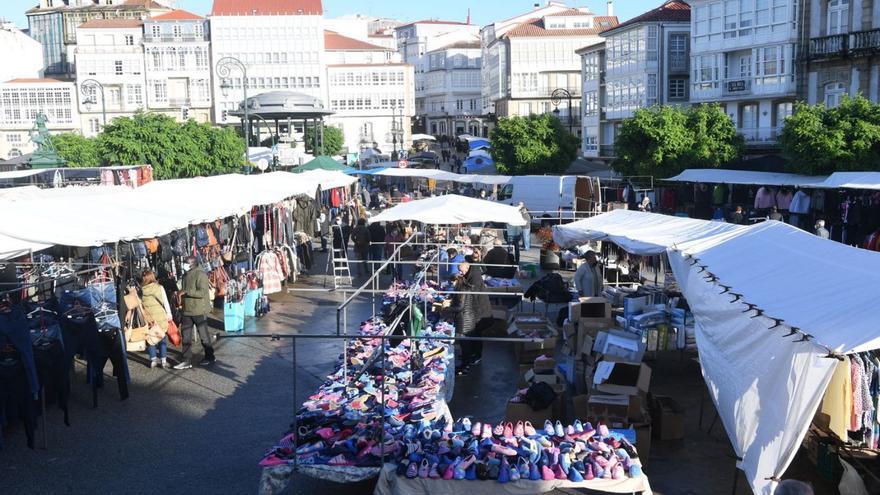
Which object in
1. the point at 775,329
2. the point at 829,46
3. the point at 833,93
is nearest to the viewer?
the point at 775,329

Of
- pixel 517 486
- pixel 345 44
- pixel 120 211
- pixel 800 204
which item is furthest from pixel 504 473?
pixel 345 44

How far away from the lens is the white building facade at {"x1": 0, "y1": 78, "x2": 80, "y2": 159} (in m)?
83.9

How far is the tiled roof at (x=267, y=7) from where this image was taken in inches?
3258

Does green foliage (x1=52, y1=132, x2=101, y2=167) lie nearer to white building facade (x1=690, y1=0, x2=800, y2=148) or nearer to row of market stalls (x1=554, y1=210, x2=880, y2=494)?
white building facade (x1=690, y1=0, x2=800, y2=148)

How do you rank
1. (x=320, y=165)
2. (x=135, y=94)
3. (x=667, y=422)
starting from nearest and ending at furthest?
(x=667, y=422) < (x=320, y=165) < (x=135, y=94)

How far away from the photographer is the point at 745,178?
1228 inches

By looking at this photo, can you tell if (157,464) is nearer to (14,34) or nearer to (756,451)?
(756,451)

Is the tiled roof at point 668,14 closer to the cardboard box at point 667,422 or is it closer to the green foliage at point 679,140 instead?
the green foliage at point 679,140

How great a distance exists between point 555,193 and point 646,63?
24341 millimetres

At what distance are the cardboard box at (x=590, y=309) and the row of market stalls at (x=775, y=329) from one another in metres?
2.17

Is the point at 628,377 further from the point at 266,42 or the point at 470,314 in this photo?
the point at 266,42

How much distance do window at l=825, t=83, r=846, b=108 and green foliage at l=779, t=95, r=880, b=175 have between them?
30.2 feet

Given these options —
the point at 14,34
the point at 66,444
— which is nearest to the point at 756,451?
the point at 66,444

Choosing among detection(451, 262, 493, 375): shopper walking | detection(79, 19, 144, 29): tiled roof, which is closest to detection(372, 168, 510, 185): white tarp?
detection(451, 262, 493, 375): shopper walking
